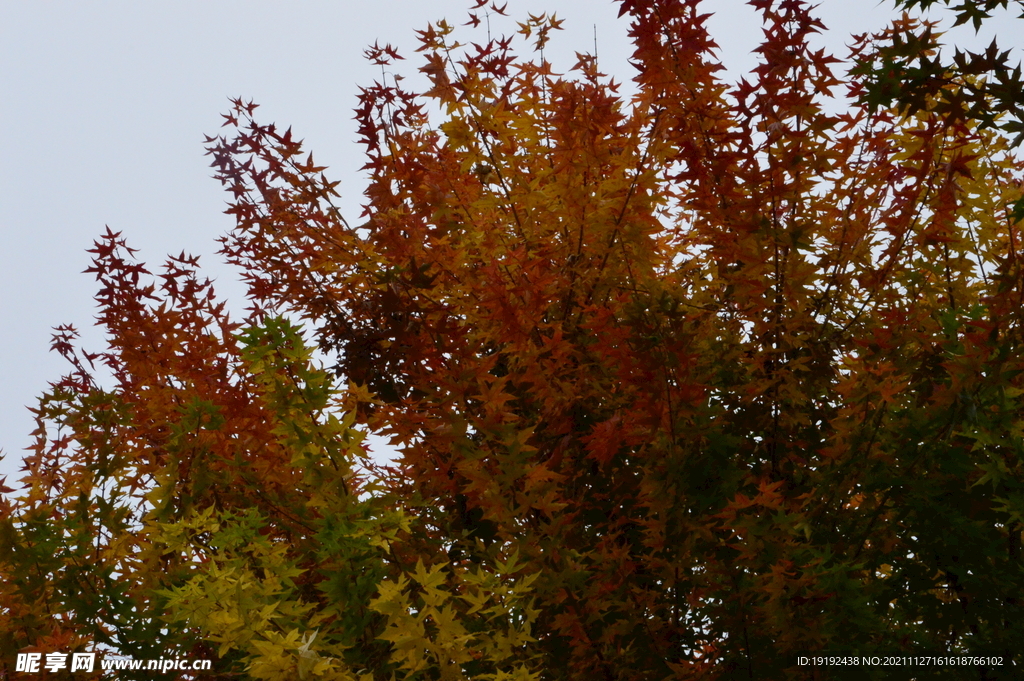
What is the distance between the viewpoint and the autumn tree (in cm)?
311

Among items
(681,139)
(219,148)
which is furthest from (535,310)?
(219,148)

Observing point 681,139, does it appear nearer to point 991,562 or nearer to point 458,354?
point 458,354

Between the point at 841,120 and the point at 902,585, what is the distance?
1863 mm

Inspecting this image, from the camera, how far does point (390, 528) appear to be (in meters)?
3.08

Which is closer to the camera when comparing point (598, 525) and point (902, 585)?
point (902, 585)

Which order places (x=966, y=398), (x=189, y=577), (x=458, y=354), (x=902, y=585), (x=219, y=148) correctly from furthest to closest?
(x=219, y=148) → (x=458, y=354) → (x=902, y=585) → (x=189, y=577) → (x=966, y=398)

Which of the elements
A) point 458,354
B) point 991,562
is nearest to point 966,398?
point 991,562

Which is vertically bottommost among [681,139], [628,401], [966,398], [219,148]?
[966,398]

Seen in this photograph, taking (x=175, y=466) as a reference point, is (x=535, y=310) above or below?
above

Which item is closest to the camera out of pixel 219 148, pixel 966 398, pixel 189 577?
pixel 966 398

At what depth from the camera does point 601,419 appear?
3.99 m

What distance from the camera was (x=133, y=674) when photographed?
336 cm

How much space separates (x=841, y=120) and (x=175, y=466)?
298 cm

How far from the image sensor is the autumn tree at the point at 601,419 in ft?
10.2
